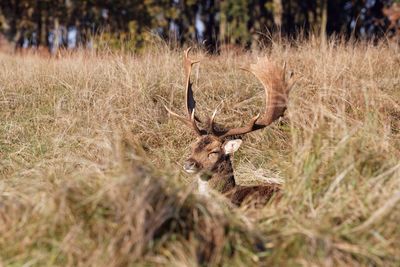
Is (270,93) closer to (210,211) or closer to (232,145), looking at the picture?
(232,145)

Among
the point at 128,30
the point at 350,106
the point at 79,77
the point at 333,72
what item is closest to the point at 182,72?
the point at 79,77

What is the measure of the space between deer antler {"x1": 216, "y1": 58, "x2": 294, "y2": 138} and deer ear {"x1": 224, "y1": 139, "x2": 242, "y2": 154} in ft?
0.41

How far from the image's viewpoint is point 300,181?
4070 mm

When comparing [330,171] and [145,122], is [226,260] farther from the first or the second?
[145,122]

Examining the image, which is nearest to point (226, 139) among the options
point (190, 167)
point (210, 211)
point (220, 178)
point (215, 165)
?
point (215, 165)

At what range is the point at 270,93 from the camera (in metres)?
5.48

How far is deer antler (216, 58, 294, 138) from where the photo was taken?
17.8ft

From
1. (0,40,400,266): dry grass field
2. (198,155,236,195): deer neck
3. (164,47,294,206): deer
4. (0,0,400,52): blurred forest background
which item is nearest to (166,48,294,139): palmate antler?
(164,47,294,206): deer

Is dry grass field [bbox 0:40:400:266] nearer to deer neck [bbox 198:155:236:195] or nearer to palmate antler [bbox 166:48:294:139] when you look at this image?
deer neck [bbox 198:155:236:195]

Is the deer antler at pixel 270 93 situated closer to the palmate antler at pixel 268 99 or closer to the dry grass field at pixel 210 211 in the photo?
the palmate antler at pixel 268 99

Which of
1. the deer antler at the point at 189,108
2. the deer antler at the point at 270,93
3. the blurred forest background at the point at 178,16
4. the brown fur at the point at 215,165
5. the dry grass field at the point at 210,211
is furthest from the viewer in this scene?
the blurred forest background at the point at 178,16

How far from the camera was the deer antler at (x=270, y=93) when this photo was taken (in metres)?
5.43

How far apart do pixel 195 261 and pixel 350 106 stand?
352 centimetres

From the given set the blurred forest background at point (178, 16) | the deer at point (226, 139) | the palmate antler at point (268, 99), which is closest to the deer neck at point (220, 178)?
the deer at point (226, 139)
